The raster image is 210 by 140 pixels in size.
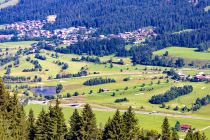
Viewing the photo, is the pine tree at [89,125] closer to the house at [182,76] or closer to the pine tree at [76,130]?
the pine tree at [76,130]

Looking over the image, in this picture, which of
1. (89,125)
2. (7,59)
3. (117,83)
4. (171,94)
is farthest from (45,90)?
(89,125)

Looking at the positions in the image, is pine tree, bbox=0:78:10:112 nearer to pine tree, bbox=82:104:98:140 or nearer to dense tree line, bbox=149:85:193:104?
pine tree, bbox=82:104:98:140

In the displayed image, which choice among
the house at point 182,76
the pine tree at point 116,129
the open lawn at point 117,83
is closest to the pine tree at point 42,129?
the pine tree at point 116,129

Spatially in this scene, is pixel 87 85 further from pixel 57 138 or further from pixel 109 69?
pixel 57 138

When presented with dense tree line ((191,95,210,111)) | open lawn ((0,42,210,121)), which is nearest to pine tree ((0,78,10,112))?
open lawn ((0,42,210,121))

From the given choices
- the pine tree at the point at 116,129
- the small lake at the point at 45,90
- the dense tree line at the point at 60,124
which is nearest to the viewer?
the dense tree line at the point at 60,124

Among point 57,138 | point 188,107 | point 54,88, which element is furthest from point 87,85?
point 57,138
